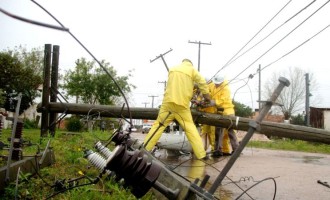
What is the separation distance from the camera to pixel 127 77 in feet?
116

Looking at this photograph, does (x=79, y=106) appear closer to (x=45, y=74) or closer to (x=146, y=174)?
(x=45, y=74)

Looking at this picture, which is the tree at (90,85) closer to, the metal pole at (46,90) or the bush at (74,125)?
the bush at (74,125)

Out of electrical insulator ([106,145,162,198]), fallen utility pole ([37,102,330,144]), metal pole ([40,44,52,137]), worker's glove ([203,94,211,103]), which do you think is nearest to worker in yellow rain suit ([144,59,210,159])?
worker's glove ([203,94,211,103])

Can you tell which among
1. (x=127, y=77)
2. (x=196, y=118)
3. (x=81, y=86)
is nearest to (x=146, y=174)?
(x=196, y=118)

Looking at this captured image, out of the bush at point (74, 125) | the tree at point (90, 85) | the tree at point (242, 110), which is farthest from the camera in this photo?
the tree at point (242, 110)

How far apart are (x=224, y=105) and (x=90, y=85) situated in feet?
80.3

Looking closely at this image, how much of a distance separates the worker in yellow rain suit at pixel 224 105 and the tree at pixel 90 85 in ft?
70.7

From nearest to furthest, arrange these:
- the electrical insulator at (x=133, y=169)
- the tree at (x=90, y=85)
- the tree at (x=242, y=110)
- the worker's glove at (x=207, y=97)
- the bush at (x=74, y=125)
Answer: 1. the electrical insulator at (x=133, y=169)
2. the worker's glove at (x=207, y=97)
3. the bush at (x=74, y=125)
4. the tree at (x=90, y=85)
5. the tree at (x=242, y=110)

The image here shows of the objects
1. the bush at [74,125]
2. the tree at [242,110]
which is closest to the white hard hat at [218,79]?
the bush at [74,125]

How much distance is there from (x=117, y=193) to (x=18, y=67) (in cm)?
3435

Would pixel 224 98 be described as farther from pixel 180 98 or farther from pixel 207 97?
pixel 180 98

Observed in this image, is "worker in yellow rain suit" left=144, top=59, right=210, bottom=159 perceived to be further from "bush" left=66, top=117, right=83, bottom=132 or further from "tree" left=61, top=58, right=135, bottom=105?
"tree" left=61, top=58, right=135, bottom=105

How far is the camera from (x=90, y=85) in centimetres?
3195

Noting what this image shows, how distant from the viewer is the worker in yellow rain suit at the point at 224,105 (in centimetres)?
877
